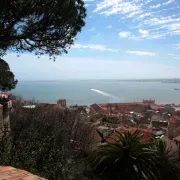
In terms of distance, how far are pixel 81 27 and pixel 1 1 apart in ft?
7.46

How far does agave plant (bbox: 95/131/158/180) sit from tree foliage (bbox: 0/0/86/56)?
3218mm

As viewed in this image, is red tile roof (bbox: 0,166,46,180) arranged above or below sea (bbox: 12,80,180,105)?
above

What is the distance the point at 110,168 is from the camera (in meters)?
7.64

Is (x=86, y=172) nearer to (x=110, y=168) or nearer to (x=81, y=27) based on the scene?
(x=110, y=168)

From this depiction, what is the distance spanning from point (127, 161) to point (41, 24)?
4377 millimetres

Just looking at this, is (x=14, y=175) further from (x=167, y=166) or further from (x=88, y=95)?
(x=88, y=95)

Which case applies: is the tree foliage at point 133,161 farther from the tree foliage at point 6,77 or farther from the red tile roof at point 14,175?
the red tile roof at point 14,175

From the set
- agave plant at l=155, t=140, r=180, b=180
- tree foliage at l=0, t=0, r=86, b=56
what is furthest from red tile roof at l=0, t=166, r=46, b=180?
agave plant at l=155, t=140, r=180, b=180

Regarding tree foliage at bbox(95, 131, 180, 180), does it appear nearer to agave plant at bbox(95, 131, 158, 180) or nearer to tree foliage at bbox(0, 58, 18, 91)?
agave plant at bbox(95, 131, 158, 180)

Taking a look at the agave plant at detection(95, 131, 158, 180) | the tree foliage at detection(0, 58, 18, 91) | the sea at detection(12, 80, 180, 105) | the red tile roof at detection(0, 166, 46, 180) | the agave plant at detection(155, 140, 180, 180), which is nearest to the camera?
the red tile roof at detection(0, 166, 46, 180)

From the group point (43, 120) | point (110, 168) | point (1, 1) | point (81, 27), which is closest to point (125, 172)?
point (110, 168)

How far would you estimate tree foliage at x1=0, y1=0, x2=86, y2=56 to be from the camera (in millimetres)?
6426

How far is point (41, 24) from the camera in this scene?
277 inches

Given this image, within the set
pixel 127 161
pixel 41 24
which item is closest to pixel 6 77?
pixel 41 24
